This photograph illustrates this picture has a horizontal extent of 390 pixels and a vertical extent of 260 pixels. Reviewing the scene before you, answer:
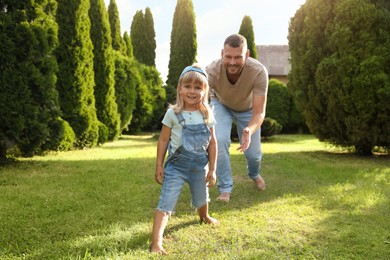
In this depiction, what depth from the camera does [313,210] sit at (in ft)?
12.9

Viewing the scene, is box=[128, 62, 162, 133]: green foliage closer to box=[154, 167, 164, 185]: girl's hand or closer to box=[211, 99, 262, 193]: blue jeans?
box=[211, 99, 262, 193]: blue jeans

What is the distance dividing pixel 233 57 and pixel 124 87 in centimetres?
1094

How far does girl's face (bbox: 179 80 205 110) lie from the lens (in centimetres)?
307

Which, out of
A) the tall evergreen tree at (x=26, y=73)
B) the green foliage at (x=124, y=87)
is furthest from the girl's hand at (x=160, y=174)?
the green foliage at (x=124, y=87)

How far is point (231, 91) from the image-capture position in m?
4.44

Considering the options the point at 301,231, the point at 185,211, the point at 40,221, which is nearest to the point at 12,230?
the point at 40,221

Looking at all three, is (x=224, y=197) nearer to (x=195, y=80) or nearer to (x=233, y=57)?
(x=233, y=57)

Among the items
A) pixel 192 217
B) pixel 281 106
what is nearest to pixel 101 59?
pixel 192 217

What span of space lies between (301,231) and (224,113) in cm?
184

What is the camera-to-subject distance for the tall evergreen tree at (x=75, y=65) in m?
9.29

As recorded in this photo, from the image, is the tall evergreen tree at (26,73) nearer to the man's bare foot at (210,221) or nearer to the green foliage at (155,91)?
the man's bare foot at (210,221)

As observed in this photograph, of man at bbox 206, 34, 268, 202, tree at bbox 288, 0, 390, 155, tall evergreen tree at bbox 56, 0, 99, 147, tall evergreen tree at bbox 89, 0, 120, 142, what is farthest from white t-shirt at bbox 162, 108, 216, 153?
tall evergreen tree at bbox 89, 0, 120, 142

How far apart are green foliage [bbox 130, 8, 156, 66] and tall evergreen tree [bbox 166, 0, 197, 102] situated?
123 inches

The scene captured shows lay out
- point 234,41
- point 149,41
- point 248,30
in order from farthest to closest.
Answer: point 149,41 < point 248,30 < point 234,41
